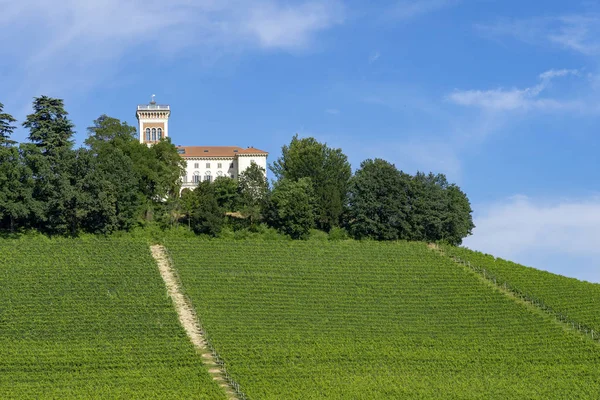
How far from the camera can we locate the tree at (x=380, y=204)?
6850cm

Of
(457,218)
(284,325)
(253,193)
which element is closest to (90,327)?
(284,325)

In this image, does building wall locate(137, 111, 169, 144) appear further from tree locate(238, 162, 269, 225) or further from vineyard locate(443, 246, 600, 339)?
vineyard locate(443, 246, 600, 339)

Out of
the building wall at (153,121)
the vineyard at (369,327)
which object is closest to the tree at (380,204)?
the vineyard at (369,327)

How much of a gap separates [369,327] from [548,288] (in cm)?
1393

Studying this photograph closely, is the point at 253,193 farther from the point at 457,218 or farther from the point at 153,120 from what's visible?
the point at 153,120

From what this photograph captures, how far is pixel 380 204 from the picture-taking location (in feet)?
226

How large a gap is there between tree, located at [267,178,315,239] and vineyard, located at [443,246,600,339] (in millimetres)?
10404

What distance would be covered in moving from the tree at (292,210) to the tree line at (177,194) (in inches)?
2.9

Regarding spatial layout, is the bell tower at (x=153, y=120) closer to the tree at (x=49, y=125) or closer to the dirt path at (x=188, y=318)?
the tree at (x=49, y=125)

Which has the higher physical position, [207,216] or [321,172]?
[321,172]

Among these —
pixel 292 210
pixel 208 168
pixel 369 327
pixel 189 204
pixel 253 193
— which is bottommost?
pixel 369 327

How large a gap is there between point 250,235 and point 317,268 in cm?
861

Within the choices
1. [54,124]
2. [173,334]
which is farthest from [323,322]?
[54,124]

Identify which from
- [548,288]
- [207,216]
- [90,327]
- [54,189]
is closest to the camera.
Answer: [90,327]
